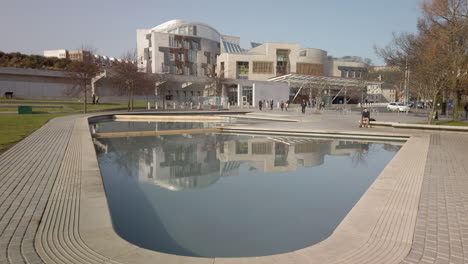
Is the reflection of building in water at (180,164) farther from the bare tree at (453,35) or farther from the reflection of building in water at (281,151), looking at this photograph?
the bare tree at (453,35)

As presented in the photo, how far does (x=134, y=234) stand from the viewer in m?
4.89

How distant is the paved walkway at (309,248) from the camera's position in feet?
11.0

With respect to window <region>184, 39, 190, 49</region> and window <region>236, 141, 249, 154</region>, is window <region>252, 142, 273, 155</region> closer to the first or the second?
window <region>236, 141, 249, 154</region>

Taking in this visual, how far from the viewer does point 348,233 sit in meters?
3.96

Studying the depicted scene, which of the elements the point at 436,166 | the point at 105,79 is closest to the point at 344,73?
the point at 105,79

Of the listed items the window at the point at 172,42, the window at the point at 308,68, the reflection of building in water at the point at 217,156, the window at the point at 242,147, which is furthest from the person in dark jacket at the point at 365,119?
the window at the point at 172,42

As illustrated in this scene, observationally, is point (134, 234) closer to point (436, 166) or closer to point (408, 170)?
point (408, 170)

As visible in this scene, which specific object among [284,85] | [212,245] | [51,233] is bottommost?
[212,245]

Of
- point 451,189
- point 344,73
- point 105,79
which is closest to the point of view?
point 451,189

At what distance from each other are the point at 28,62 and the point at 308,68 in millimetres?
50711

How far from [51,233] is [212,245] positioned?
213 centimetres

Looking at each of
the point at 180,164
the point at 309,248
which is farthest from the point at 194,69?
the point at 309,248

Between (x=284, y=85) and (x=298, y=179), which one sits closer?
(x=298, y=179)

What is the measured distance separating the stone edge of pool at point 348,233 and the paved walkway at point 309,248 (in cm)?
1
